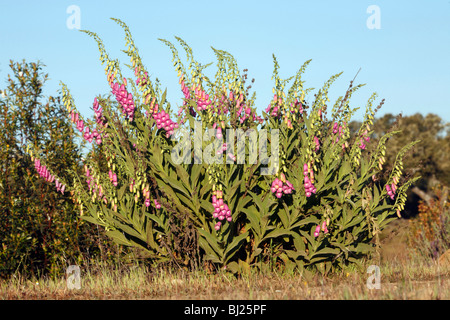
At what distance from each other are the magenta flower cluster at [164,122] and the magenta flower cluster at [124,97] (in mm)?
479

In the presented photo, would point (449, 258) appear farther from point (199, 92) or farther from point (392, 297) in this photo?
point (199, 92)

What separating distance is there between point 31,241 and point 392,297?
23.8 feet

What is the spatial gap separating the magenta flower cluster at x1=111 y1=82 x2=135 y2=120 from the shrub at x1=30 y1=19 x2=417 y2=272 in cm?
1

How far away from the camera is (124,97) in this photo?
7.40 m

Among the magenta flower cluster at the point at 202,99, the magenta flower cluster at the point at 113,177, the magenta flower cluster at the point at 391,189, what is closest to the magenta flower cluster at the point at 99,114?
the magenta flower cluster at the point at 113,177

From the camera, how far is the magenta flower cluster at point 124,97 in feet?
24.3

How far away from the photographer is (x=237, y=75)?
23.9 feet

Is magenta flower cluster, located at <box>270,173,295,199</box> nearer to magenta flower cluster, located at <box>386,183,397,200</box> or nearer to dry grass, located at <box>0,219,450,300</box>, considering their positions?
dry grass, located at <box>0,219,450,300</box>

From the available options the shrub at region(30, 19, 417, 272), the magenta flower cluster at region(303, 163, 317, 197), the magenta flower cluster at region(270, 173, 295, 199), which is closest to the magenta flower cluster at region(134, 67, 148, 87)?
the shrub at region(30, 19, 417, 272)

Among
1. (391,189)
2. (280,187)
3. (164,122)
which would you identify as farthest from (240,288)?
(391,189)

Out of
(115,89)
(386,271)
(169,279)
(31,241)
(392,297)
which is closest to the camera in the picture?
(392,297)

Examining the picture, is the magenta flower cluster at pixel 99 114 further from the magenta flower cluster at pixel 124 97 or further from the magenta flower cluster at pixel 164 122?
Result: the magenta flower cluster at pixel 164 122

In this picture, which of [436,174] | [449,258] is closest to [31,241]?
[449,258]

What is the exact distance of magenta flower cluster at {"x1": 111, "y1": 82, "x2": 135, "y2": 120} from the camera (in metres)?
7.40
